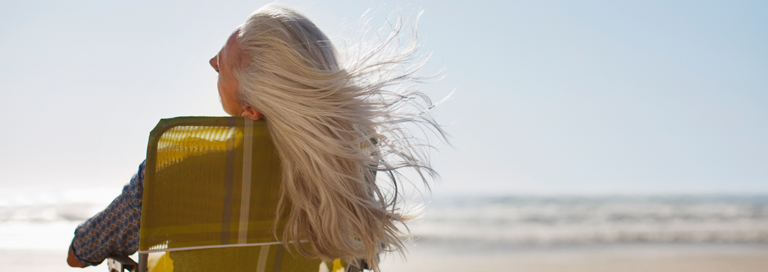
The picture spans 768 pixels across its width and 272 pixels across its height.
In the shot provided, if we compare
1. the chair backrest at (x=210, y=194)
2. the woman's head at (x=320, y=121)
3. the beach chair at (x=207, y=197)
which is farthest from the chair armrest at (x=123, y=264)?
the woman's head at (x=320, y=121)

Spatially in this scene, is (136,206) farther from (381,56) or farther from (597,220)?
(597,220)

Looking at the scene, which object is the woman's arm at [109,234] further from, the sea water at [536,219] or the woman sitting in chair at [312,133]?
the sea water at [536,219]

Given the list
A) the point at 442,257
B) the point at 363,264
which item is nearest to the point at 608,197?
the point at 442,257

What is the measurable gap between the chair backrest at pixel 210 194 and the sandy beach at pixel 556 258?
3.95m

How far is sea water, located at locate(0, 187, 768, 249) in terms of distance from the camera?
8.39 m

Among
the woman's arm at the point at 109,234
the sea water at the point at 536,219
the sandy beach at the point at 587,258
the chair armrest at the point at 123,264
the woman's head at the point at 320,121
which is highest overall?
the woman's head at the point at 320,121

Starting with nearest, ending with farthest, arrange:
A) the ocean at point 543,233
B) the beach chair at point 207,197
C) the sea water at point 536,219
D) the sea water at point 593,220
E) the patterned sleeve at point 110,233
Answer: the beach chair at point 207,197, the patterned sleeve at point 110,233, the ocean at point 543,233, the sea water at point 536,219, the sea water at point 593,220

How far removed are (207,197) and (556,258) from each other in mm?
6076

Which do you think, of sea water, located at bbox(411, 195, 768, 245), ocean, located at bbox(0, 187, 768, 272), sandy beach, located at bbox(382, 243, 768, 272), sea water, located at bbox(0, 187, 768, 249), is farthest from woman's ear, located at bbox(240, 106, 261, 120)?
sea water, located at bbox(0, 187, 768, 249)

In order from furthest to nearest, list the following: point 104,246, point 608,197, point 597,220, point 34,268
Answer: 1. point 608,197
2. point 597,220
3. point 34,268
4. point 104,246

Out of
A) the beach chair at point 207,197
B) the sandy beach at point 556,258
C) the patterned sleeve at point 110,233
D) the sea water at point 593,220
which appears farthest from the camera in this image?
the sea water at point 593,220

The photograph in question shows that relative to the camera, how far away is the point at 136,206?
1154 mm

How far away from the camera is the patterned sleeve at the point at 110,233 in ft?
3.87

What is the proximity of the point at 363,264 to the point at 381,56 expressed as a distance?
60 cm
